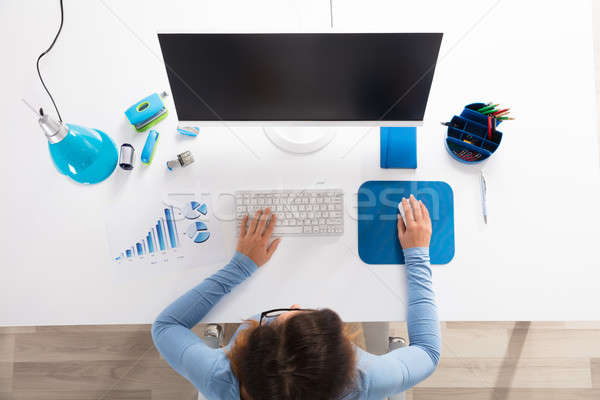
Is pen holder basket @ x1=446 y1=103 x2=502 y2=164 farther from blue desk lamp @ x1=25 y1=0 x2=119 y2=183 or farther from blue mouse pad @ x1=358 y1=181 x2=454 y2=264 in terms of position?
blue desk lamp @ x1=25 y1=0 x2=119 y2=183

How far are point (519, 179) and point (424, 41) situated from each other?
0.51 meters

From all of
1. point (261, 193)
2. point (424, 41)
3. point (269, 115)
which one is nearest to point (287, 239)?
point (261, 193)

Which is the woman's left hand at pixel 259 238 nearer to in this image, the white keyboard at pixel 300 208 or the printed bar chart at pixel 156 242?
the white keyboard at pixel 300 208

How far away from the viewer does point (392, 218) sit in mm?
895

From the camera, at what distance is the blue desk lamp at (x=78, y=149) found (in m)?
0.71

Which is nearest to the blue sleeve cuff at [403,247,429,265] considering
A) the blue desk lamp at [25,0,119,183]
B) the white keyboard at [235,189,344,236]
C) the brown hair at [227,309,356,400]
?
the white keyboard at [235,189,344,236]

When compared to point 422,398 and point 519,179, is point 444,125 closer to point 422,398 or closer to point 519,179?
point 519,179

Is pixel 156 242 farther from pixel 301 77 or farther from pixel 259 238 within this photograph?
pixel 301 77

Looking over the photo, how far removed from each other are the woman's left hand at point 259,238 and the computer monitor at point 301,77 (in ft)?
0.83

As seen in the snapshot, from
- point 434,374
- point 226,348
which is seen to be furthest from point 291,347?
point 434,374

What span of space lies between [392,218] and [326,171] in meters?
0.21

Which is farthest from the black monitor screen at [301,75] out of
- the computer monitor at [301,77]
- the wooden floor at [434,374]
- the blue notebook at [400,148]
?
the wooden floor at [434,374]

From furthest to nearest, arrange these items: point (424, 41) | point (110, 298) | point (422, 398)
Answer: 1. point (422, 398)
2. point (110, 298)
3. point (424, 41)

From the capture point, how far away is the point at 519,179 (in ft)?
2.94
